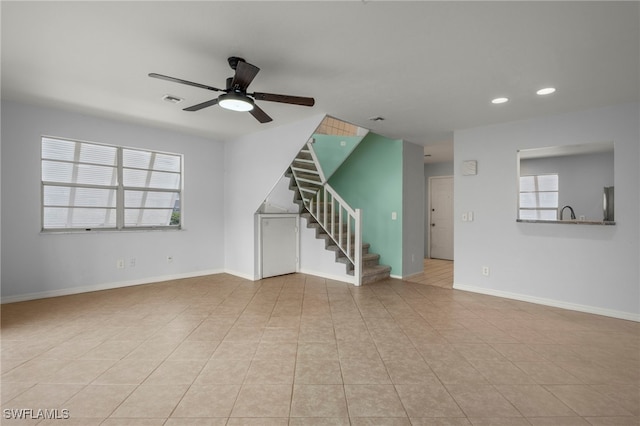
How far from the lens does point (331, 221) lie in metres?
5.31

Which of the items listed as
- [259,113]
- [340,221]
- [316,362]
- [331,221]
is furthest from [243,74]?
[331,221]

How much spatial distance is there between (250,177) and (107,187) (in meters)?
2.12

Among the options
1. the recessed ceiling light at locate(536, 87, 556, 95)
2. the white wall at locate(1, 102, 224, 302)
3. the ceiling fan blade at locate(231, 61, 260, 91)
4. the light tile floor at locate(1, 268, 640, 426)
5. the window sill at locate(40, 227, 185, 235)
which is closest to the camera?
the light tile floor at locate(1, 268, 640, 426)

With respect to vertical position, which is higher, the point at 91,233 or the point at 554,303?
the point at 91,233

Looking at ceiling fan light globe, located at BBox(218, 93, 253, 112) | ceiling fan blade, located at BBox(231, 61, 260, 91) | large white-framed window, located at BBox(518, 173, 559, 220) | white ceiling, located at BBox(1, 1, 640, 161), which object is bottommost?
large white-framed window, located at BBox(518, 173, 559, 220)

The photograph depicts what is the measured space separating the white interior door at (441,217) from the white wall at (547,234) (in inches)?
121

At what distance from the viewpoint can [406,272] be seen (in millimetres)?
5434

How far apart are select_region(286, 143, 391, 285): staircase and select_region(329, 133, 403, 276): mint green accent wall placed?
0.77 feet

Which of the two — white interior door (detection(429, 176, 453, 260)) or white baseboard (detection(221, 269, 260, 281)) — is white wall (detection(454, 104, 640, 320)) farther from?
white baseboard (detection(221, 269, 260, 281))

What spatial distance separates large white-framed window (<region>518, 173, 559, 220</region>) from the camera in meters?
3.91

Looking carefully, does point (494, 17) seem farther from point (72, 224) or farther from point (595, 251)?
point (72, 224)

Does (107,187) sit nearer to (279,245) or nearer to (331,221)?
(279,245)

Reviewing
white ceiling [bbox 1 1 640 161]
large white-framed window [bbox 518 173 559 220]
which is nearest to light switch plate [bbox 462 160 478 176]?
large white-framed window [bbox 518 173 559 220]

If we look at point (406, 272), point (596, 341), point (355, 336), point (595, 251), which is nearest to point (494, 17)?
point (355, 336)
